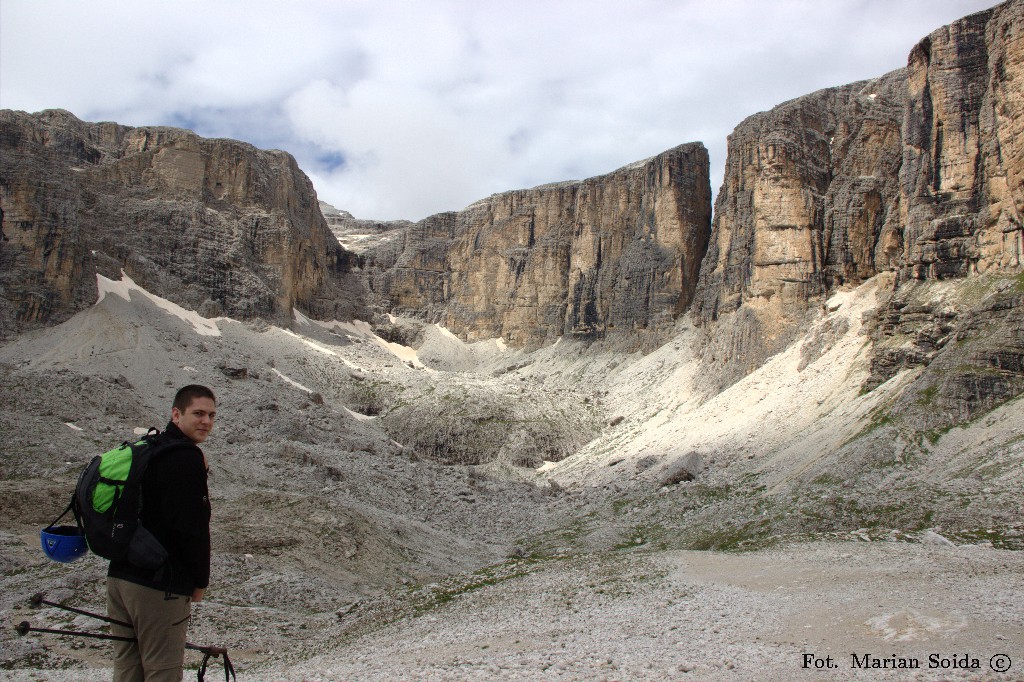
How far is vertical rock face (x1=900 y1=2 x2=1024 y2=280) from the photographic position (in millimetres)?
36656

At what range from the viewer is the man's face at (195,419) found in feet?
21.0

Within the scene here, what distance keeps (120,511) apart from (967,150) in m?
44.9

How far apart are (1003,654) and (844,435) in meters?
23.6

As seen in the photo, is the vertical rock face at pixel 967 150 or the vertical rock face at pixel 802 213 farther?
the vertical rock face at pixel 802 213

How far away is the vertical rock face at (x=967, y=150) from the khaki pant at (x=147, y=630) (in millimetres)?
39025

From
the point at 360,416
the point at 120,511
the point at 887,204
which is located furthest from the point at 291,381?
the point at 120,511

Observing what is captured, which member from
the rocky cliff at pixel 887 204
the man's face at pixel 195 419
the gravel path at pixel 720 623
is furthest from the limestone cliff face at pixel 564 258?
the man's face at pixel 195 419

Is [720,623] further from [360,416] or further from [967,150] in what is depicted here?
[360,416]

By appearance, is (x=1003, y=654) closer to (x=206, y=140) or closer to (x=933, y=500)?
(x=933, y=500)

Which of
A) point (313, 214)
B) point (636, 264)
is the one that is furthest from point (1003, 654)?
point (313, 214)

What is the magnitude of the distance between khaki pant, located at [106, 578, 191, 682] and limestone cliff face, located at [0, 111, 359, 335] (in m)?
62.6

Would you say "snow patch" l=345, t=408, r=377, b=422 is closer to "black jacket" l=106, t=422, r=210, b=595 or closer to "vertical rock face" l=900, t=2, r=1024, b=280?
"vertical rock face" l=900, t=2, r=1024, b=280

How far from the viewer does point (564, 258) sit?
93562 millimetres

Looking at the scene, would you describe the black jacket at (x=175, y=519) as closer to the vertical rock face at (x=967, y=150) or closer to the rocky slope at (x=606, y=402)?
the rocky slope at (x=606, y=402)
